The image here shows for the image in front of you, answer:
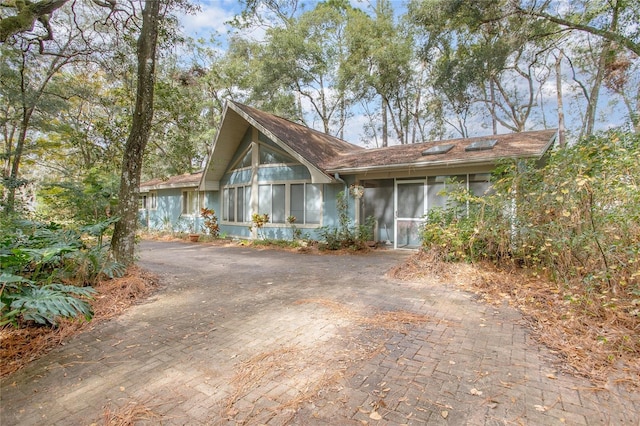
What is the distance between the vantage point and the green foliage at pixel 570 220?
346cm

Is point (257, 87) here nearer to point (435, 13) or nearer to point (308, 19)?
point (308, 19)

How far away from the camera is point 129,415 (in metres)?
1.99

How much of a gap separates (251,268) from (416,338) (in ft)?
14.8

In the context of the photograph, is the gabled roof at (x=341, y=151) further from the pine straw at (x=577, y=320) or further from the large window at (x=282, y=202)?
the pine straw at (x=577, y=320)

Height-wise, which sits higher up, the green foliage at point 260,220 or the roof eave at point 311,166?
the roof eave at point 311,166

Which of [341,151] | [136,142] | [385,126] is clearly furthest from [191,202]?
[385,126]

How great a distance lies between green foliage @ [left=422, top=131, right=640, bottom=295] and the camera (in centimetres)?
346

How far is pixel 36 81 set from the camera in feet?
39.7

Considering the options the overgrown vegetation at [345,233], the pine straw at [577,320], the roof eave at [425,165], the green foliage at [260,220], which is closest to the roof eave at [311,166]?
the roof eave at [425,165]

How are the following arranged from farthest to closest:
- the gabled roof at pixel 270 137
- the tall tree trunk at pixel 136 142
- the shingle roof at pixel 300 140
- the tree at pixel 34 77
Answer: the shingle roof at pixel 300 140, the gabled roof at pixel 270 137, the tree at pixel 34 77, the tall tree trunk at pixel 136 142

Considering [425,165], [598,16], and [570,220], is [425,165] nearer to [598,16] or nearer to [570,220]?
[570,220]

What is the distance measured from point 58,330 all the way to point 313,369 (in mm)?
2909

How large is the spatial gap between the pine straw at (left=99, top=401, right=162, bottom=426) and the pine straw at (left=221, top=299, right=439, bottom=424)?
46cm

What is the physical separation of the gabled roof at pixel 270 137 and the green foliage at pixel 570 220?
4760 mm
